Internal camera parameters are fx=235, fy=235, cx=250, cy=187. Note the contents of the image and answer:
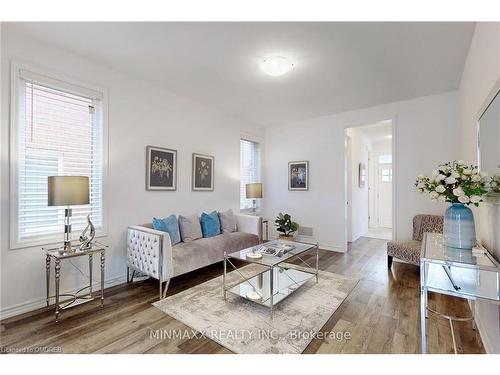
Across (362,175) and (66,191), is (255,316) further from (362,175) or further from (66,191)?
(362,175)

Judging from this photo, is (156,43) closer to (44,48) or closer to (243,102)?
(44,48)

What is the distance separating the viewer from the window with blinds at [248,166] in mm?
5105

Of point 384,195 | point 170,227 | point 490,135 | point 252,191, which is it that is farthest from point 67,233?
point 384,195

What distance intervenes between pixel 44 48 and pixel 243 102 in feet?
8.40

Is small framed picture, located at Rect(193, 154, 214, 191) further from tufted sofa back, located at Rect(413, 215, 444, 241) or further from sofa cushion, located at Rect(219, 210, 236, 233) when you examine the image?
tufted sofa back, located at Rect(413, 215, 444, 241)

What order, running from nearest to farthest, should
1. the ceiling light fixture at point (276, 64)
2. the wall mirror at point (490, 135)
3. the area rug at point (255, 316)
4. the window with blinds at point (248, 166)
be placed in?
1. the wall mirror at point (490, 135)
2. the area rug at point (255, 316)
3. the ceiling light fixture at point (276, 64)
4. the window with blinds at point (248, 166)

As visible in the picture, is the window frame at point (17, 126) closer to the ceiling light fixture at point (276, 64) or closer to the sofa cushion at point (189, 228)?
the sofa cushion at point (189, 228)

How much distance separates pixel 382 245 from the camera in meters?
5.02

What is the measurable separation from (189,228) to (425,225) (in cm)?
347

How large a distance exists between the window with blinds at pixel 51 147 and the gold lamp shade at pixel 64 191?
0.44 m

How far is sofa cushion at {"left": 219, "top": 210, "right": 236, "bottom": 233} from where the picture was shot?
156 inches

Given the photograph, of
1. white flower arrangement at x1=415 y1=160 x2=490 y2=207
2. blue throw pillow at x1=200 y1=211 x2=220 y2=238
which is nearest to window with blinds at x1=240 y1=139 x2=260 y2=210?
blue throw pillow at x1=200 y1=211 x2=220 y2=238

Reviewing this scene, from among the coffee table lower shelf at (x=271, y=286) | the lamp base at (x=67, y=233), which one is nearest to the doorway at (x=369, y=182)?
the coffee table lower shelf at (x=271, y=286)
